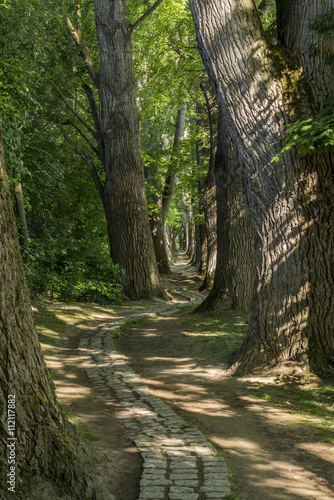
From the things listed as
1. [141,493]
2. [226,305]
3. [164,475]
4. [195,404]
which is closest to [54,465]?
[141,493]

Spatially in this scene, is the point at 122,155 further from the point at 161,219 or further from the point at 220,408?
the point at 161,219

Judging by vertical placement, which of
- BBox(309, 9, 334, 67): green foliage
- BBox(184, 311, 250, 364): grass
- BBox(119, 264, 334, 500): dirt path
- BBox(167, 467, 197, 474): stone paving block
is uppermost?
BBox(309, 9, 334, 67): green foliage

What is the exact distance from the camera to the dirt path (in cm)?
372

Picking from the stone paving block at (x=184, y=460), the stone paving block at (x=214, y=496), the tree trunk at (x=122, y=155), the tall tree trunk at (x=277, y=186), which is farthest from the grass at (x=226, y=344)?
the stone paving block at (x=214, y=496)

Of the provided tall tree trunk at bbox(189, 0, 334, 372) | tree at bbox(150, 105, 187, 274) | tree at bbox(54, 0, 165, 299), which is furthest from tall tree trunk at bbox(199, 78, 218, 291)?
tall tree trunk at bbox(189, 0, 334, 372)

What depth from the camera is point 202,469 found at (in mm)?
3770

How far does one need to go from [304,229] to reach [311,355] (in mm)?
1598

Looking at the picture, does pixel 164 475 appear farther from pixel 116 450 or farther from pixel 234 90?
pixel 234 90

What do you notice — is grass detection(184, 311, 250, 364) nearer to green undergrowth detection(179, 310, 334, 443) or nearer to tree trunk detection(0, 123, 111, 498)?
green undergrowth detection(179, 310, 334, 443)

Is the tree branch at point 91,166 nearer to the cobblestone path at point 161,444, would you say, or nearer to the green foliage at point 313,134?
the cobblestone path at point 161,444

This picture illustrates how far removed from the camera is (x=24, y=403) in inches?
116

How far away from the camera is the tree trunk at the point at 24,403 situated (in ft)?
9.32

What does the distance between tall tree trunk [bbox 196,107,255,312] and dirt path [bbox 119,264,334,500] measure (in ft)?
10.1

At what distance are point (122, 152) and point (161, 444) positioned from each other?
1142cm
